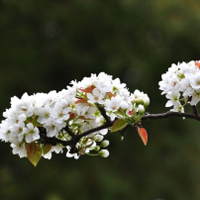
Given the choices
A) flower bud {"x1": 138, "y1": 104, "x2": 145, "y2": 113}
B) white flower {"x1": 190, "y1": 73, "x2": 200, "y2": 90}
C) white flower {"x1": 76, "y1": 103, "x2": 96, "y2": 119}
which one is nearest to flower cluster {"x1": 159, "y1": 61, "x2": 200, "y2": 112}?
white flower {"x1": 190, "y1": 73, "x2": 200, "y2": 90}

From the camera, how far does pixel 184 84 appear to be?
1.29 m

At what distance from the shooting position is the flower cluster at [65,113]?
1275 millimetres

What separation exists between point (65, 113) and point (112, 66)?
5133 millimetres

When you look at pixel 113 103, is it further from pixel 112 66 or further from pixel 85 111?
pixel 112 66

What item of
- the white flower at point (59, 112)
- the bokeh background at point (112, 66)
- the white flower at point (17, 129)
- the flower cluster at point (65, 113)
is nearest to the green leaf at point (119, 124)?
the flower cluster at point (65, 113)

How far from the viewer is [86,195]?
6.12m

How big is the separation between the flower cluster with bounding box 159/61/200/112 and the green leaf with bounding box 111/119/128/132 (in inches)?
6.4

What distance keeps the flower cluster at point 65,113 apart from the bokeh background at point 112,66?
4.76m

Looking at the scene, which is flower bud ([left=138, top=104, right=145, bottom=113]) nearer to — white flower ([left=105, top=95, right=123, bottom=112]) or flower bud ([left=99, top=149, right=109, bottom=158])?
white flower ([left=105, top=95, right=123, bottom=112])

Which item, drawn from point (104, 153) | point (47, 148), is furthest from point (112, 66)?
point (47, 148)

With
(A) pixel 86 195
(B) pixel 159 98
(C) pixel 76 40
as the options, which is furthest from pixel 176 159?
(C) pixel 76 40

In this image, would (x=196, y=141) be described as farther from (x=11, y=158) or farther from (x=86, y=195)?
(x=11, y=158)

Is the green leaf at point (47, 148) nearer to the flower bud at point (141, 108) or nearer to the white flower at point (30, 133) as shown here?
the white flower at point (30, 133)

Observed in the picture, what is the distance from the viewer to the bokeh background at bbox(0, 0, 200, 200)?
624 centimetres
